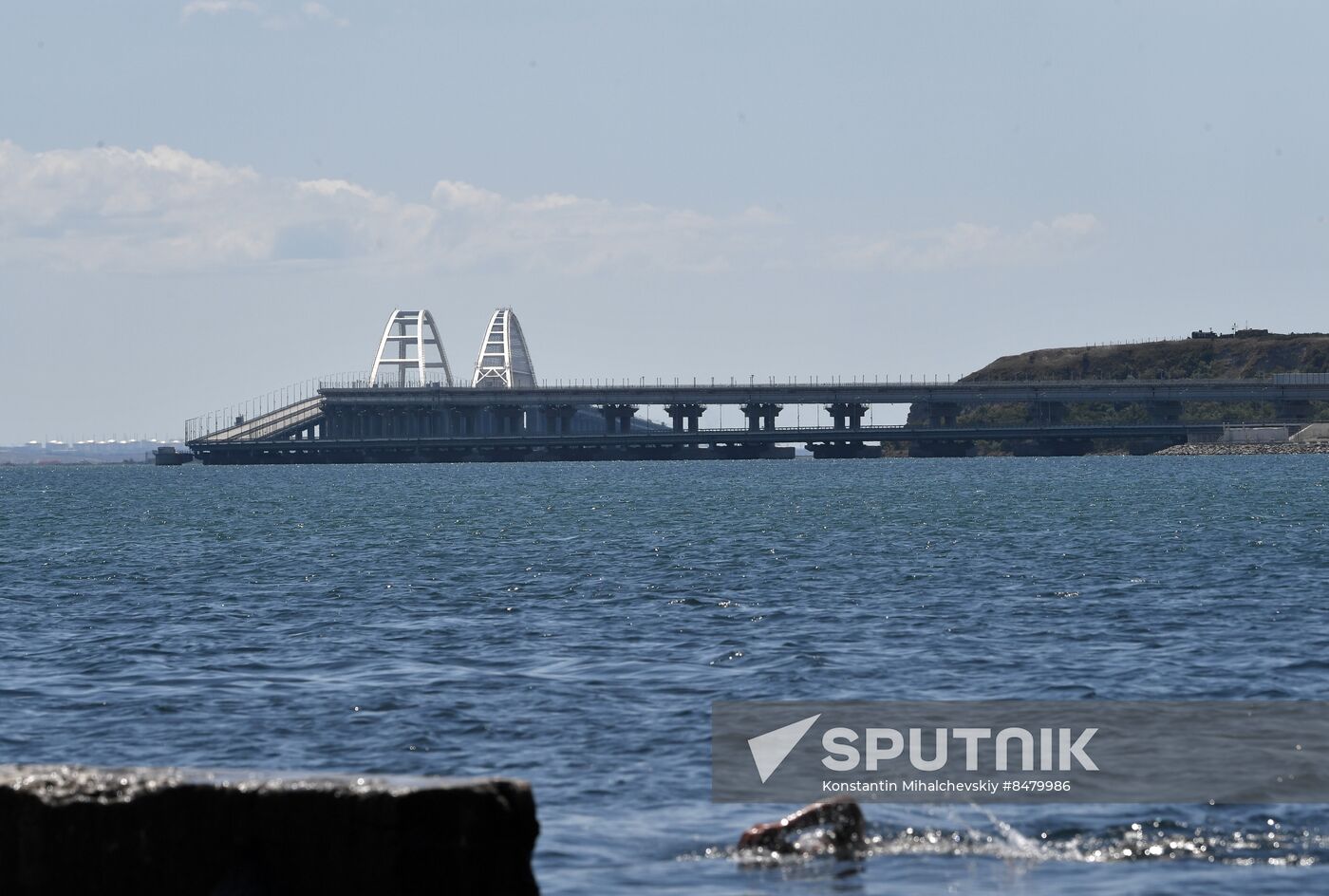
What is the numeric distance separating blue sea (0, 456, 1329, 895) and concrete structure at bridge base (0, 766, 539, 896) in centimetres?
392

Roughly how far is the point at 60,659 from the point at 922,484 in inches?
4662

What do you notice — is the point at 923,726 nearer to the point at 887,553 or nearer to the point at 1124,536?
the point at 887,553

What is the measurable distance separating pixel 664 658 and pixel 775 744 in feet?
28.6

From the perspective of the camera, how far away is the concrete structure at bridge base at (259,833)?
10.7 metres

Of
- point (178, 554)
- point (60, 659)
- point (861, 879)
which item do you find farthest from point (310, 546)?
point (861, 879)

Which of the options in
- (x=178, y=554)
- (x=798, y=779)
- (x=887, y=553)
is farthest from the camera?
(x=178, y=554)

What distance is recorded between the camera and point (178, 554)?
65.3 m
